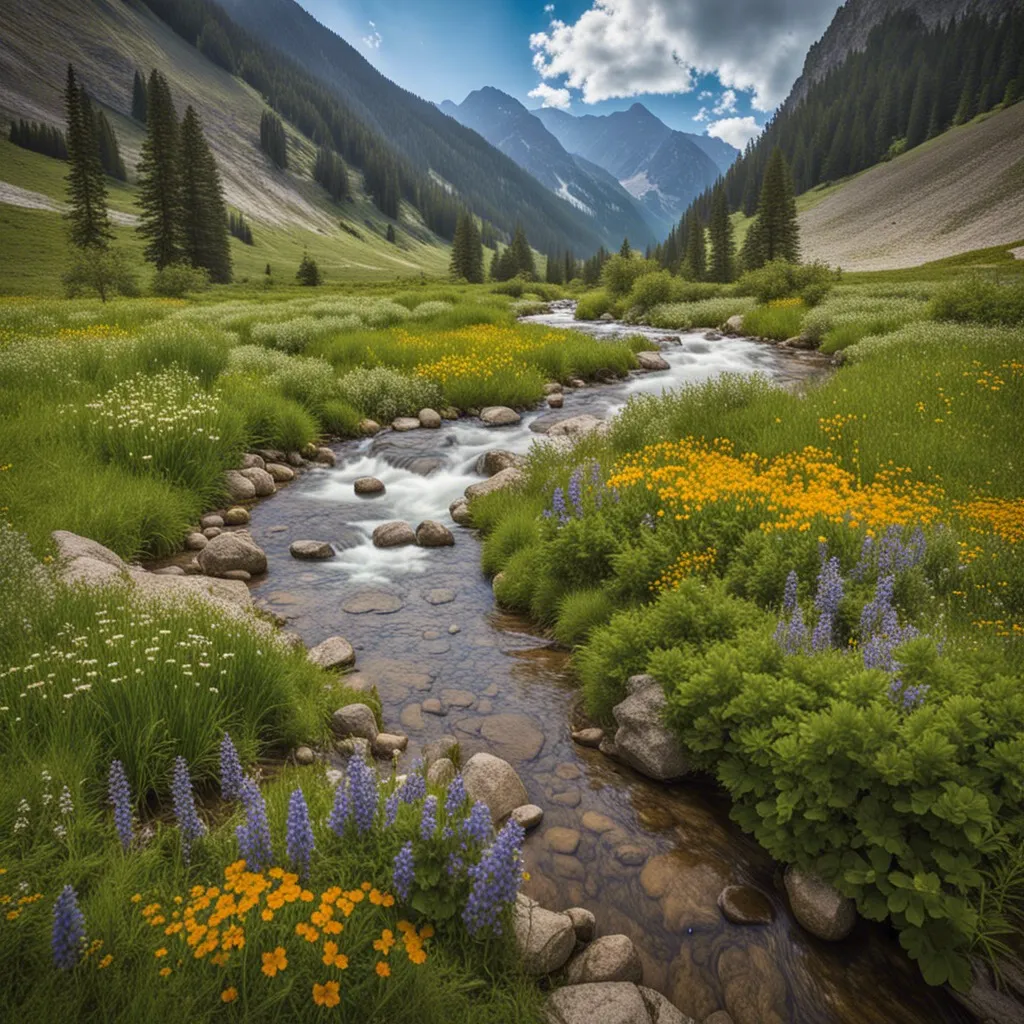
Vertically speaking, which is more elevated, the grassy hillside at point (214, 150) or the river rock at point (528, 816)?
the grassy hillside at point (214, 150)

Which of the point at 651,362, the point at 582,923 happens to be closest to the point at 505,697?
the point at 582,923

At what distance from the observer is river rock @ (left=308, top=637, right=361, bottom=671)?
21.8 feet

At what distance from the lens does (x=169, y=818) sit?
398 cm

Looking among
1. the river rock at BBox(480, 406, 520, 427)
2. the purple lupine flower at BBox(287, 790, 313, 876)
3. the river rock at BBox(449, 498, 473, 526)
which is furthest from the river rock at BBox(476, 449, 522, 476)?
the purple lupine flower at BBox(287, 790, 313, 876)

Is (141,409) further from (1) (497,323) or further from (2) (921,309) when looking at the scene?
(2) (921,309)

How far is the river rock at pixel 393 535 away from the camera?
10.3 metres

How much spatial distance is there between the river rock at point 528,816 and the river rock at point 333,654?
9.36 feet

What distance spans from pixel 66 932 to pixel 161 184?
7165cm

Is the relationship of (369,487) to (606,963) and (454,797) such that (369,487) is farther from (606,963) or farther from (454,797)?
(606,963)

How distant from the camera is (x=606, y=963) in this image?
136 inches

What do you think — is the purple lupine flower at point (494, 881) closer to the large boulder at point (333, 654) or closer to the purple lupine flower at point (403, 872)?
the purple lupine flower at point (403, 872)

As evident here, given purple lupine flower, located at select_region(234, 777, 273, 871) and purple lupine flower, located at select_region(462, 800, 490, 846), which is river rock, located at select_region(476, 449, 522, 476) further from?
purple lupine flower, located at select_region(234, 777, 273, 871)

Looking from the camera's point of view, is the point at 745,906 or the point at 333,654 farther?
the point at 333,654

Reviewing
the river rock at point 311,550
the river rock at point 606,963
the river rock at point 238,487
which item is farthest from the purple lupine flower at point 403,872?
the river rock at point 238,487
